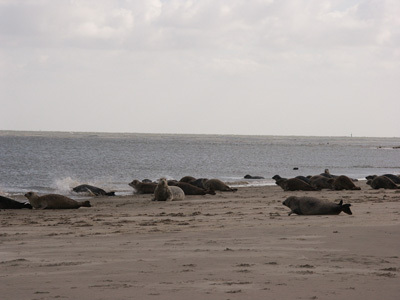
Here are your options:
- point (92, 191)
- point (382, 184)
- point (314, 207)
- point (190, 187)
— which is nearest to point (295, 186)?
point (382, 184)

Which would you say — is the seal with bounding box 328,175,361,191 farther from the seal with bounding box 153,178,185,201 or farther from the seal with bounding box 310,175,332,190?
the seal with bounding box 153,178,185,201

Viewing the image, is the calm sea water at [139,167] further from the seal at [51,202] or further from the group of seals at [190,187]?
the seal at [51,202]

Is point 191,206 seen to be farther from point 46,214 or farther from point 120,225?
point 120,225

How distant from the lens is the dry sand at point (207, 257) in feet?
18.0

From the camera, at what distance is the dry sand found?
5488mm

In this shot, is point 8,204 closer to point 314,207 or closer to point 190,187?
point 190,187

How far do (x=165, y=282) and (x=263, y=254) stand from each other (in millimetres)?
1731

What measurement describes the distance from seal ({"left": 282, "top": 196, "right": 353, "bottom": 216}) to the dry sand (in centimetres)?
17

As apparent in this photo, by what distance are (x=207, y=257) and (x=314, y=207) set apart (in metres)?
5.29

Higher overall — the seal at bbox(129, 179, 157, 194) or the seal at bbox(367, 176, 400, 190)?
the seal at bbox(367, 176, 400, 190)

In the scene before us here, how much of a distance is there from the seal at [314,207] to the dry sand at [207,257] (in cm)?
17

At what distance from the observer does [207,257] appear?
7102mm

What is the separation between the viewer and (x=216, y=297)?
519cm

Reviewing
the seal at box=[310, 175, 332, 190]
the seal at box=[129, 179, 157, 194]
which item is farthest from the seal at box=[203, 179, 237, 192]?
the seal at box=[310, 175, 332, 190]
